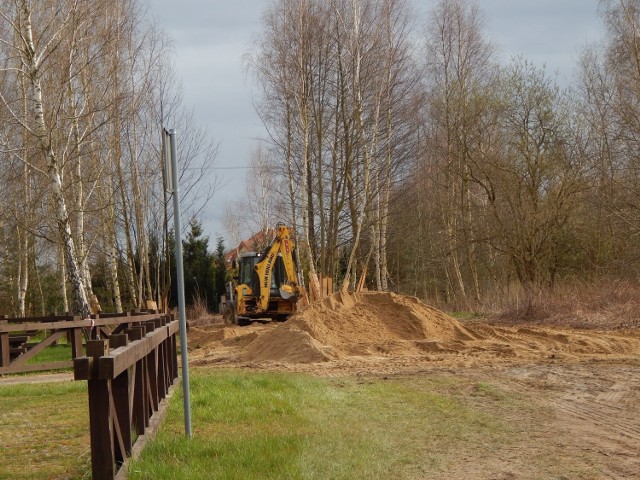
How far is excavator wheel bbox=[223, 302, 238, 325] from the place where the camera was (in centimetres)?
3255

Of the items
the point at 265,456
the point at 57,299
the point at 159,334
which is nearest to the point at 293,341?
the point at 159,334

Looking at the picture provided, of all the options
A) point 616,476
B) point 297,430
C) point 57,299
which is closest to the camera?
point 616,476

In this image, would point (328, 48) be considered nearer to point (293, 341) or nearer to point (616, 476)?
point (293, 341)

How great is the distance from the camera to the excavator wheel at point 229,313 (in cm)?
3255

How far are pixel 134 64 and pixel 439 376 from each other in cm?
2232

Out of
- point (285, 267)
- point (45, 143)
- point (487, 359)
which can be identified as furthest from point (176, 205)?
point (285, 267)

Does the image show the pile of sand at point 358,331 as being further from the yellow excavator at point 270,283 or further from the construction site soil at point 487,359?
the yellow excavator at point 270,283

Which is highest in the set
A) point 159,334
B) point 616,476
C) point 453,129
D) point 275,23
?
point 275,23

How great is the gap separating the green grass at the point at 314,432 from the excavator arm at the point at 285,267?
15.3 meters

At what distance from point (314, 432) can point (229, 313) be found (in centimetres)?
2509

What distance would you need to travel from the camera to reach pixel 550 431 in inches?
324

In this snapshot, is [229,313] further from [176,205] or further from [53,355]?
[176,205]

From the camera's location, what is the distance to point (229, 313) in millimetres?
32938

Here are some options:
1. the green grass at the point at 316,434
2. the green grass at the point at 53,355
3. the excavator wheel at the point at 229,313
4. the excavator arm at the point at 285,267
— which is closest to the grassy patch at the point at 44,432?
the green grass at the point at 316,434
